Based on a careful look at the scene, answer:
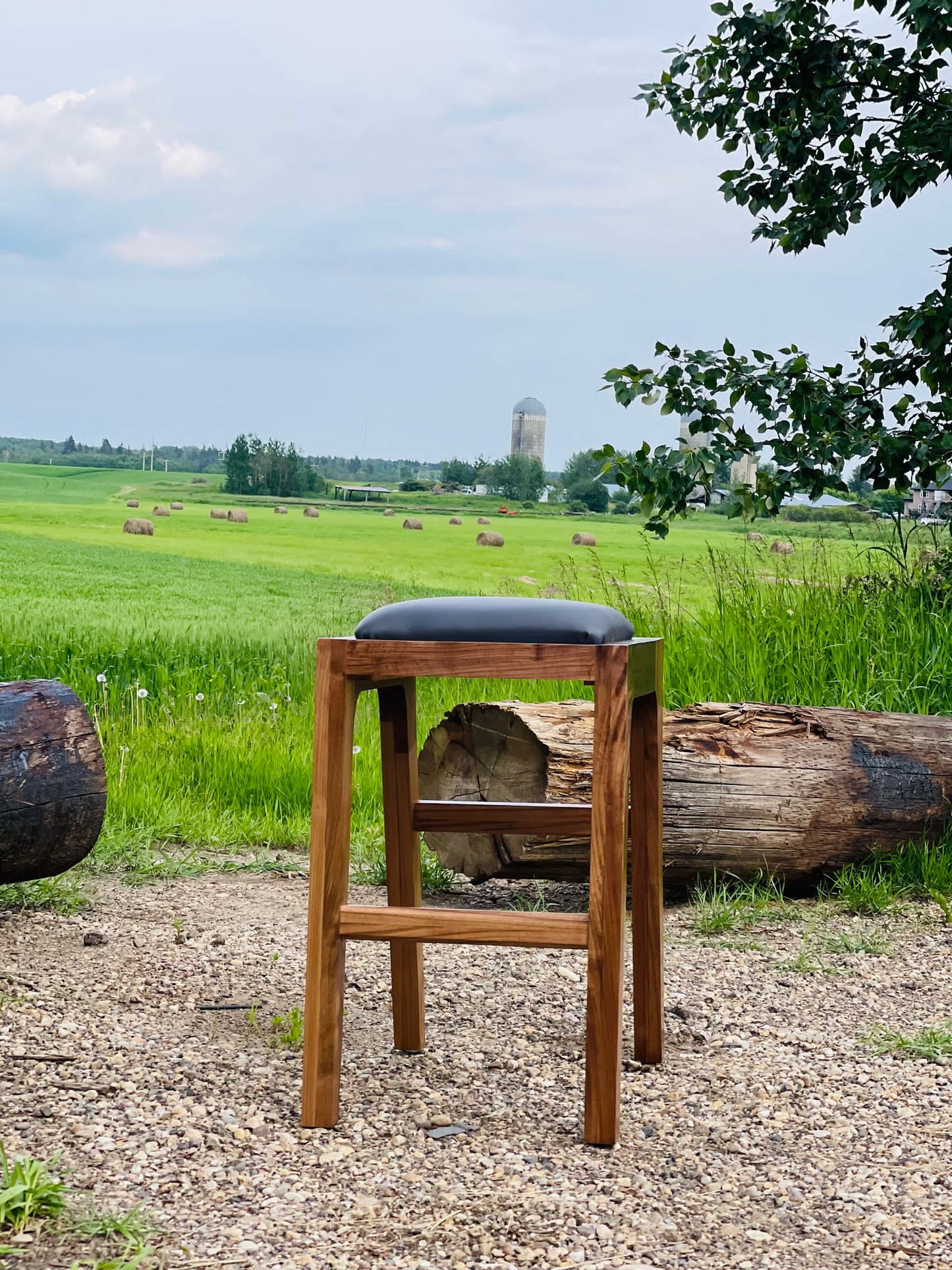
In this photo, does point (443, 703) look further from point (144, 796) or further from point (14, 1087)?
point (14, 1087)

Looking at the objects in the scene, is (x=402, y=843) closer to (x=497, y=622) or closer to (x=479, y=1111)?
(x=479, y=1111)

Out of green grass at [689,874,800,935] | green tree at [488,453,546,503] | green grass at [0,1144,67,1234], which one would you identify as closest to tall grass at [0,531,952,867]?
green grass at [689,874,800,935]

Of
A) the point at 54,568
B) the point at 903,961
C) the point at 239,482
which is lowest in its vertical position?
the point at 903,961

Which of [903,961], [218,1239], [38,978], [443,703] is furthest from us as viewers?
[443,703]

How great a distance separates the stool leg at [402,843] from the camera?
2.34 metres

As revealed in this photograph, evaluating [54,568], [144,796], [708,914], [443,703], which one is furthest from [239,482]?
[708,914]

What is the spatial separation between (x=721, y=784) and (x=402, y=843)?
4.66 ft

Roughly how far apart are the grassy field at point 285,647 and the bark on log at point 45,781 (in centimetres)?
69

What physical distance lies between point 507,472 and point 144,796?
399 inches

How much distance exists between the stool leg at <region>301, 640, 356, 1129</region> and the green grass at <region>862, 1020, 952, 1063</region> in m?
1.20

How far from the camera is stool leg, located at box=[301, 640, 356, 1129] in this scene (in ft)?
6.54

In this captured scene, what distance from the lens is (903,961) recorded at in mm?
3113

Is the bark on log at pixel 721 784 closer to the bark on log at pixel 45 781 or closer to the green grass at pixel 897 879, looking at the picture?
the green grass at pixel 897 879

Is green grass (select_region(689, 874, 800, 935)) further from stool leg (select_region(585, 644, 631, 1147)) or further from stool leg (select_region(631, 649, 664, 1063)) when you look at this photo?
stool leg (select_region(585, 644, 631, 1147))
